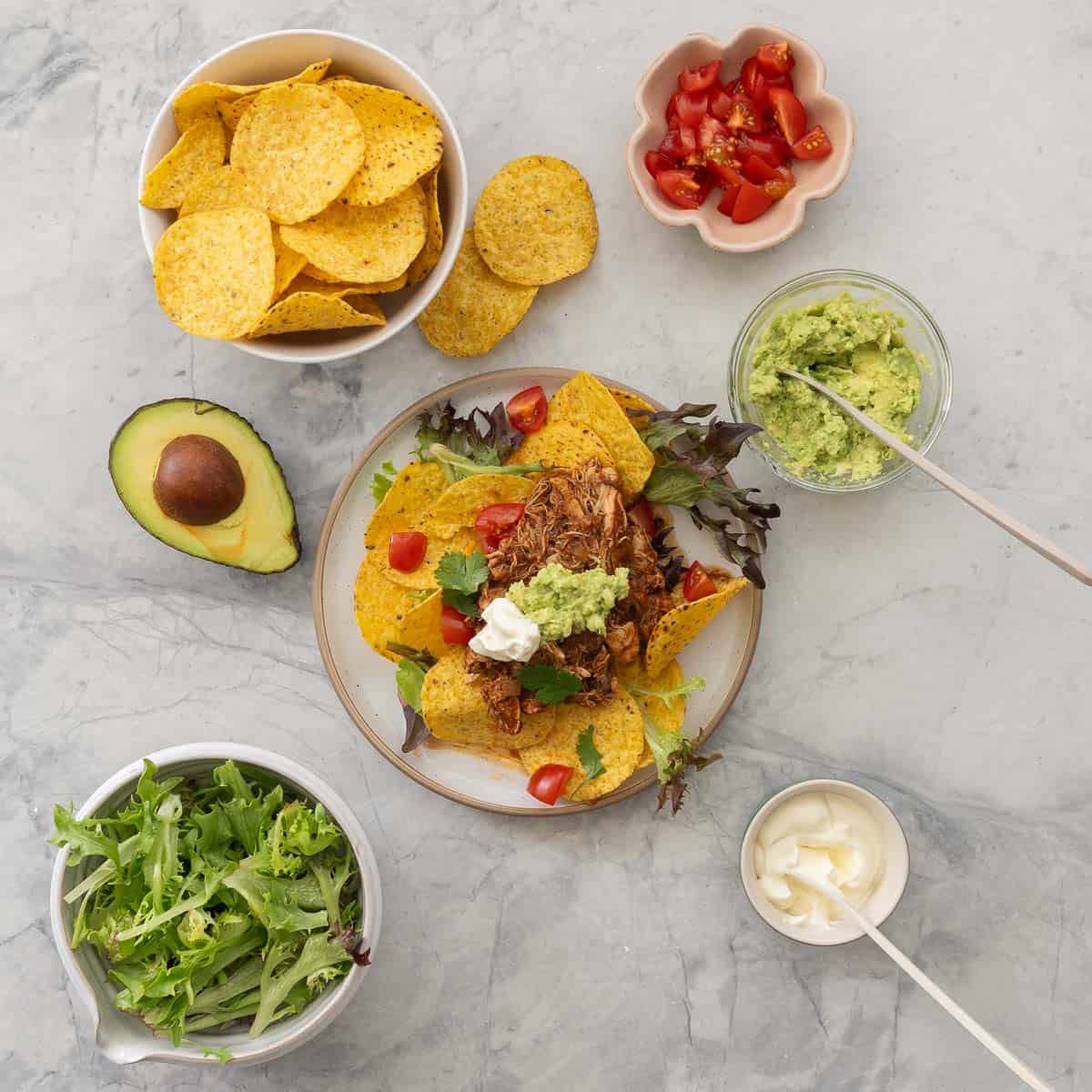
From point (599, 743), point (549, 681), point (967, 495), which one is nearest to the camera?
point (967, 495)

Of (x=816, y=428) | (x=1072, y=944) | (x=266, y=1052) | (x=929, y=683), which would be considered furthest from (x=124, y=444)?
(x=1072, y=944)

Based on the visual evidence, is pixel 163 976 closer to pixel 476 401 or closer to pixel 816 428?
pixel 476 401

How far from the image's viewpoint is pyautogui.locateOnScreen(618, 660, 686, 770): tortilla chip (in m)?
2.15

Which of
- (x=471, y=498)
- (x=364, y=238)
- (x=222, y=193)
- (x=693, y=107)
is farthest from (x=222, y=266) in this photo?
(x=693, y=107)

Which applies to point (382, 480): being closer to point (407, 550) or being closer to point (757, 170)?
point (407, 550)

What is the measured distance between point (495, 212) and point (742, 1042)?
187cm

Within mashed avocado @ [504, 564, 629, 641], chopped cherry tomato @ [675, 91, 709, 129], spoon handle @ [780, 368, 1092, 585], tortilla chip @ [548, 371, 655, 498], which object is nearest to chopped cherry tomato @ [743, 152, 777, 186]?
chopped cherry tomato @ [675, 91, 709, 129]

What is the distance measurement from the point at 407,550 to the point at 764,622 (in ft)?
2.59

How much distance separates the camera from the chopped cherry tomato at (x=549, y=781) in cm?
213

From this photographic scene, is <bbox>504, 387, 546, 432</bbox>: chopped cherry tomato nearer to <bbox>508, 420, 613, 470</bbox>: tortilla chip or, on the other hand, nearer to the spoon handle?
<bbox>508, 420, 613, 470</bbox>: tortilla chip

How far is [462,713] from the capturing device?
6.66ft

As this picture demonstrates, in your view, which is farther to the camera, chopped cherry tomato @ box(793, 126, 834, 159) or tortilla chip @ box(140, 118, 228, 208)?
chopped cherry tomato @ box(793, 126, 834, 159)

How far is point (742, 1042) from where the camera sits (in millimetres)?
2344

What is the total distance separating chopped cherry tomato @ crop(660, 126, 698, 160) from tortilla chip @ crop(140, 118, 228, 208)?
886 millimetres
